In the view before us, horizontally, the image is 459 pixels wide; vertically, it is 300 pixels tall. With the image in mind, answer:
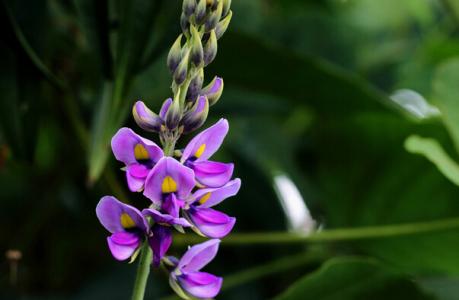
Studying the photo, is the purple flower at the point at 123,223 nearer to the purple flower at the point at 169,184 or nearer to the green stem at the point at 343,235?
the purple flower at the point at 169,184

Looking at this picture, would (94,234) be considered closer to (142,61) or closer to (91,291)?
(91,291)

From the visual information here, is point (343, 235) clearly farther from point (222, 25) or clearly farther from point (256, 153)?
point (222, 25)

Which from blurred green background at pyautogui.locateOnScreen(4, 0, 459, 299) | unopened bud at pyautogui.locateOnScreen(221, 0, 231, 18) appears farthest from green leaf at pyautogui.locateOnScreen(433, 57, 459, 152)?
unopened bud at pyautogui.locateOnScreen(221, 0, 231, 18)

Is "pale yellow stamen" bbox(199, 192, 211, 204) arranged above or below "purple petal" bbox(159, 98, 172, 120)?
below

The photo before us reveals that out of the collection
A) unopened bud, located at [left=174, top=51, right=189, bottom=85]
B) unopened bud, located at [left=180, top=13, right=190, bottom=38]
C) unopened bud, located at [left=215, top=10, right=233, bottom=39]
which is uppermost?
unopened bud, located at [left=215, top=10, right=233, bottom=39]

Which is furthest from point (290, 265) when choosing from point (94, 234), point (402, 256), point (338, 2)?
point (338, 2)

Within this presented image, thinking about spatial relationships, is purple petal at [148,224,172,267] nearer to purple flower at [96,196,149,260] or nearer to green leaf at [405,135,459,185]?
purple flower at [96,196,149,260]
